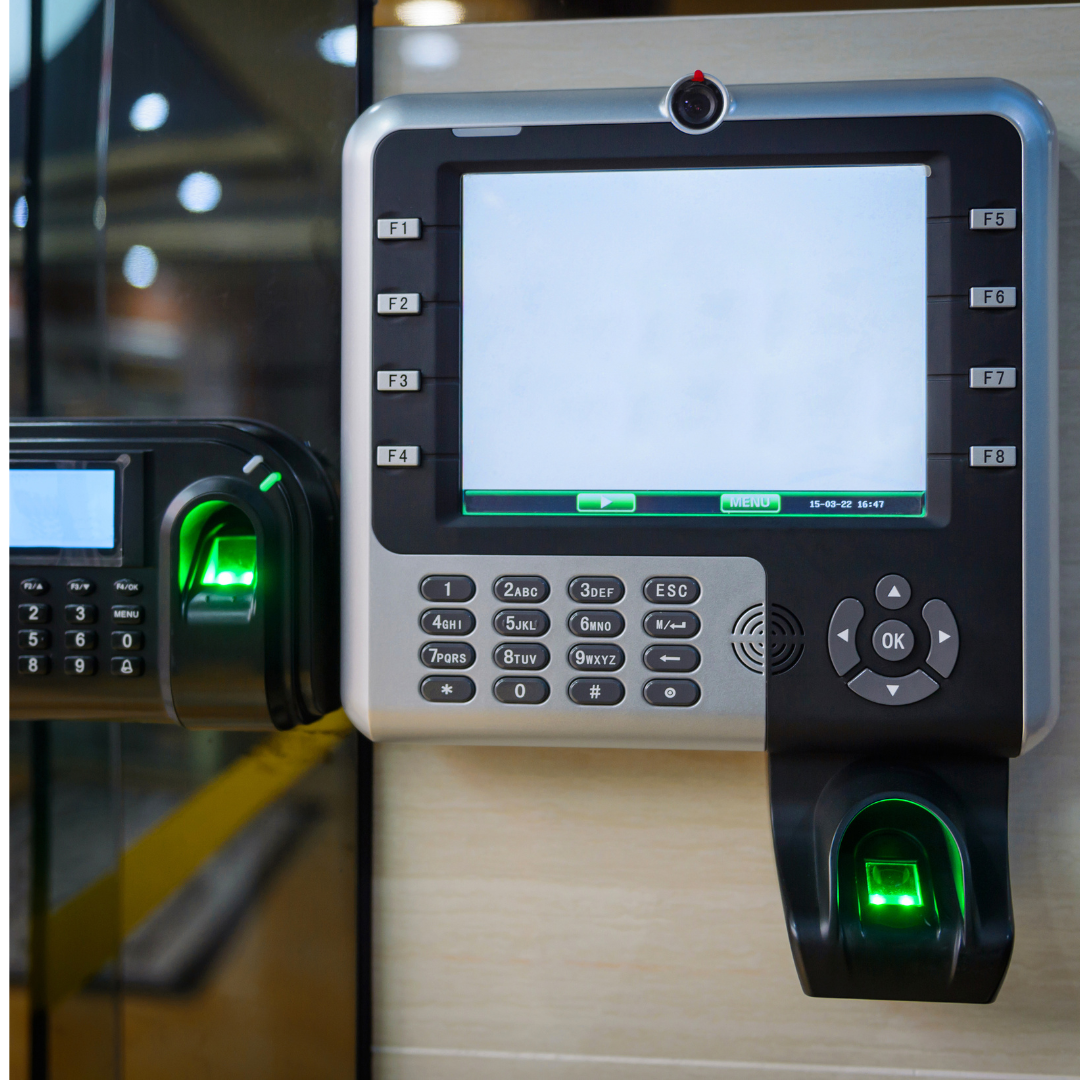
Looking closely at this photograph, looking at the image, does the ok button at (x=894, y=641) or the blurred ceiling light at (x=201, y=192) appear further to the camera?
the blurred ceiling light at (x=201, y=192)

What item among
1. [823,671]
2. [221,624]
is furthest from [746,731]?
[221,624]

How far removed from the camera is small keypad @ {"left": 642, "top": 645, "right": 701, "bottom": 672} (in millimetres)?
410

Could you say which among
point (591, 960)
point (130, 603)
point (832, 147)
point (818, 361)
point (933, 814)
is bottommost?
point (591, 960)

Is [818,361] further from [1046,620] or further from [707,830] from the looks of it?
[707,830]

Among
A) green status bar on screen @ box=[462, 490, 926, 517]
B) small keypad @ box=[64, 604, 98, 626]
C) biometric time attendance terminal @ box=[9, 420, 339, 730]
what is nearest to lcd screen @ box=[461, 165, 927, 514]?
green status bar on screen @ box=[462, 490, 926, 517]

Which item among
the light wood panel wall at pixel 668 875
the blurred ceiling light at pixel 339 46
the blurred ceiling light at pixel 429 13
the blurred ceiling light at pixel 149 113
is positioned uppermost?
the blurred ceiling light at pixel 429 13

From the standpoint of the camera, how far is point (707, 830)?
500mm

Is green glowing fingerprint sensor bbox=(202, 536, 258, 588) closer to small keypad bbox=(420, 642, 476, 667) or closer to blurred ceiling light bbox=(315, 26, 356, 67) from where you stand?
small keypad bbox=(420, 642, 476, 667)

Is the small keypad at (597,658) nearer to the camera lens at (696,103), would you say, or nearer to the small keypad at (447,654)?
the small keypad at (447,654)

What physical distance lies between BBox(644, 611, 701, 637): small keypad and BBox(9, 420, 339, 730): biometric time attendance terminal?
0.18 metres

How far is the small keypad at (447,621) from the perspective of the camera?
0.42m

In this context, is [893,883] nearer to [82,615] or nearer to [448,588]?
[448,588]

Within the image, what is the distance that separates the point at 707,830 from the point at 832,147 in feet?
1.29

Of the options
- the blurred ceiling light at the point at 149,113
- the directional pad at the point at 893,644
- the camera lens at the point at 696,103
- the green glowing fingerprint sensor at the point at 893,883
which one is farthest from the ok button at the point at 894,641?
the blurred ceiling light at the point at 149,113
